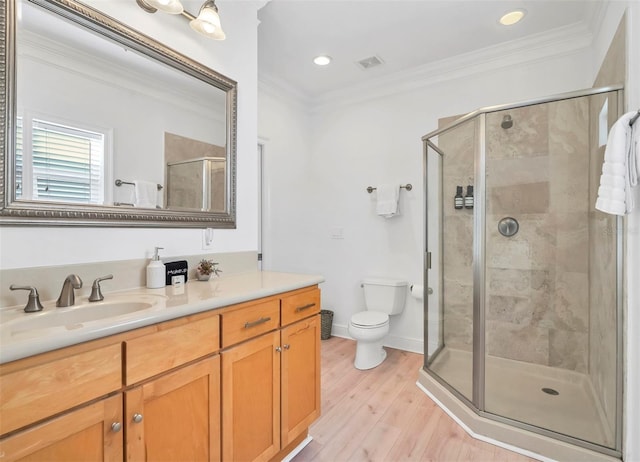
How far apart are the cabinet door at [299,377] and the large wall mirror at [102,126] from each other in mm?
794

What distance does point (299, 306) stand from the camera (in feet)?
5.42

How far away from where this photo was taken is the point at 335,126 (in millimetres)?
3564

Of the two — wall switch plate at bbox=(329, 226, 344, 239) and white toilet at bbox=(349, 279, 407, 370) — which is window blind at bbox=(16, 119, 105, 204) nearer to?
white toilet at bbox=(349, 279, 407, 370)

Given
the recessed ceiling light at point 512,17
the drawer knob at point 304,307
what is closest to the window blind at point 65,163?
the drawer knob at point 304,307

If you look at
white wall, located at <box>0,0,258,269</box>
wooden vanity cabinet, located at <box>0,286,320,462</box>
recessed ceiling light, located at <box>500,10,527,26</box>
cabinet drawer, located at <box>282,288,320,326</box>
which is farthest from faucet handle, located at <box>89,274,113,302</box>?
recessed ceiling light, located at <box>500,10,527,26</box>

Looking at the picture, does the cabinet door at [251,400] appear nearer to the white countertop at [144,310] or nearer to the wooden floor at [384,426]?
the white countertop at [144,310]

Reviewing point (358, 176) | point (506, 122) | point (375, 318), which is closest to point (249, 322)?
point (375, 318)

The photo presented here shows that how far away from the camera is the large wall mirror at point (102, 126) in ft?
3.86

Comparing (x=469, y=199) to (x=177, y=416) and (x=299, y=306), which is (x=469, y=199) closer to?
(x=299, y=306)

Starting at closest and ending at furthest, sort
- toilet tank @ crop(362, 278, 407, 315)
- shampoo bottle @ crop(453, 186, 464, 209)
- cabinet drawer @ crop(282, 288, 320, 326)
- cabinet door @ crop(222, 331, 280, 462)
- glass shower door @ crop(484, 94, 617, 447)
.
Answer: cabinet door @ crop(222, 331, 280, 462) < cabinet drawer @ crop(282, 288, 320, 326) < glass shower door @ crop(484, 94, 617, 447) < shampoo bottle @ crop(453, 186, 464, 209) < toilet tank @ crop(362, 278, 407, 315)

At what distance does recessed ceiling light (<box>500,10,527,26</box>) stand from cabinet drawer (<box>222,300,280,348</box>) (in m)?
2.51

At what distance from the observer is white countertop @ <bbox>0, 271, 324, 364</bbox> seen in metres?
0.80

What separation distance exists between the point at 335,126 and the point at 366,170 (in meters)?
0.65

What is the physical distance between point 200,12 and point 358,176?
7.00 ft
